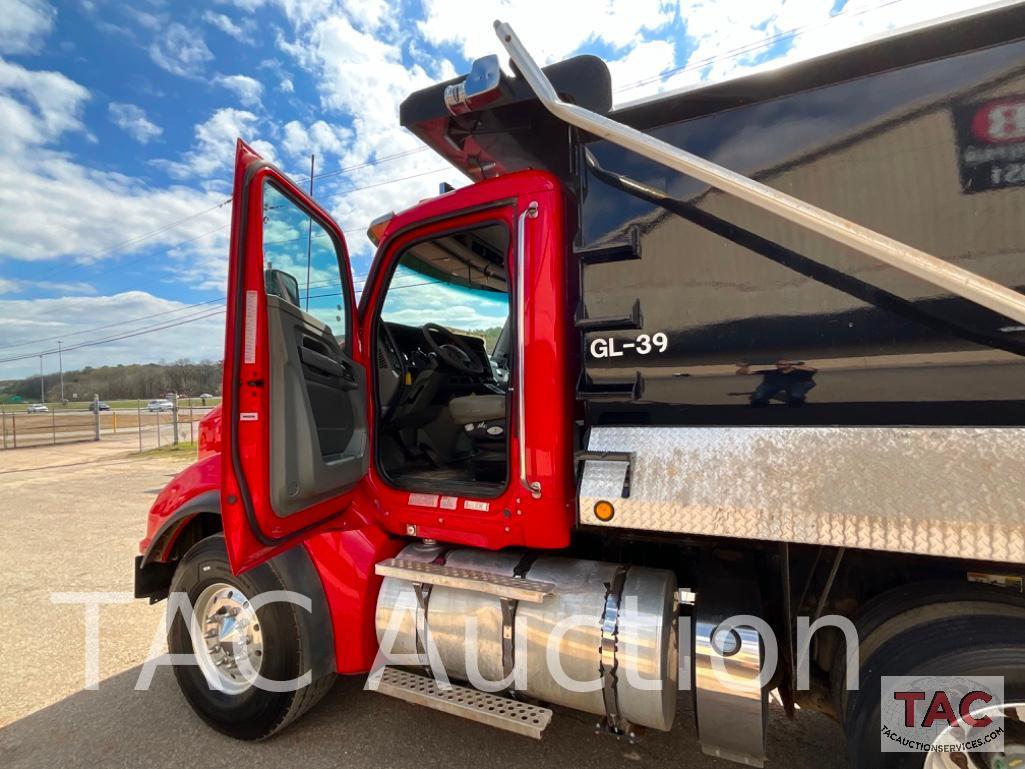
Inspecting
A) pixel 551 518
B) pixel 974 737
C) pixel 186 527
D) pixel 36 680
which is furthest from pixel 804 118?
pixel 36 680

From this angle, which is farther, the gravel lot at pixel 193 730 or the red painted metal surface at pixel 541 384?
the gravel lot at pixel 193 730

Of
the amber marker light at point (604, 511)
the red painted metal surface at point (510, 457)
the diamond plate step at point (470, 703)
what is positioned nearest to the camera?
the amber marker light at point (604, 511)

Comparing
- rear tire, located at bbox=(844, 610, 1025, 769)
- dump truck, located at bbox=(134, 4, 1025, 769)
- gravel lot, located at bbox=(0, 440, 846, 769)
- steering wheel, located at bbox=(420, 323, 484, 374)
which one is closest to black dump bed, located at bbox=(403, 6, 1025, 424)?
dump truck, located at bbox=(134, 4, 1025, 769)

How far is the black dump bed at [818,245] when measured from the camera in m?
1.48

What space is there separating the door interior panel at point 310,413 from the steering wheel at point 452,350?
566 mm

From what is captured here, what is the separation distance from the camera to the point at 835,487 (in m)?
1.56

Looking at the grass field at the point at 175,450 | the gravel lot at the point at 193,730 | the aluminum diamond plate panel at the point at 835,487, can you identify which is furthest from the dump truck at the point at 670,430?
the grass field at the point at 175,450

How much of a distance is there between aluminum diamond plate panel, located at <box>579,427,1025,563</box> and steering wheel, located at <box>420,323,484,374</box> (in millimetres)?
1525

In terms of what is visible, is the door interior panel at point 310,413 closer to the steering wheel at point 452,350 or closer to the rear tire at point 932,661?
the steering wheel at point 452,350

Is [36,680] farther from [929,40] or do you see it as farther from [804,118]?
[929,40]

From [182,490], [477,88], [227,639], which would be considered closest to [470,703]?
[227,639]

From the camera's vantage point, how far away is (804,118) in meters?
1.69

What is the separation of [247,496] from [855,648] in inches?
90.1

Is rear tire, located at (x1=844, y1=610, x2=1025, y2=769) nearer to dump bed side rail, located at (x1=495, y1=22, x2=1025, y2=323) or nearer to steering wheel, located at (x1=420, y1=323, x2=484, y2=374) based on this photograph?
dump bed side rail, located at (x1=495, y1=22, x2=1025, y2=323)
